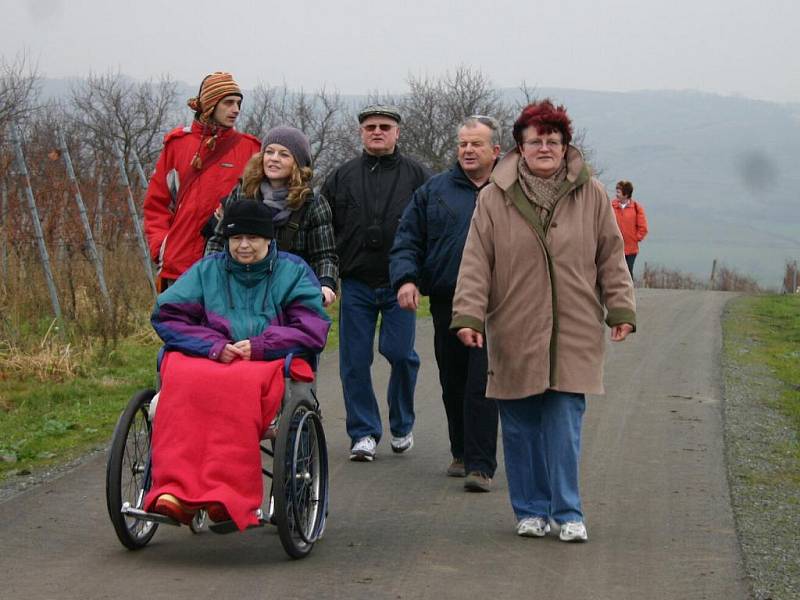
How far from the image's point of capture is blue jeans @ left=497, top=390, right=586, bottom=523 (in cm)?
680

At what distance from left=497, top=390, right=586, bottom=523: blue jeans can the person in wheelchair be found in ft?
3.58

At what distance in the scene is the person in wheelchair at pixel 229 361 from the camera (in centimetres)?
607

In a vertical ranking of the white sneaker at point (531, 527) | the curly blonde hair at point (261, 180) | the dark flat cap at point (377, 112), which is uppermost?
the dark flat cap at point (377, 112)

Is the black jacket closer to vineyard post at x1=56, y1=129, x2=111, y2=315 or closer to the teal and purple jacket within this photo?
the teal and purple jacket

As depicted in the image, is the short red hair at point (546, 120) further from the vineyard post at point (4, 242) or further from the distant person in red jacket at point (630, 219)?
the distant person in red jacket at point (630, 219)

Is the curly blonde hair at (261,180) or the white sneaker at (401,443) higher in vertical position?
the curly blonde hair at (261,180)

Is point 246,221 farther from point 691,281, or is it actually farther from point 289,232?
point 691,281

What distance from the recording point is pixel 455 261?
823cm

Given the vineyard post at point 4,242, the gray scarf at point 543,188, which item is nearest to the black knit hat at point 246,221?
the gray scarf at point 543,188

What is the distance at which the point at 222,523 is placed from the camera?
20.1ft

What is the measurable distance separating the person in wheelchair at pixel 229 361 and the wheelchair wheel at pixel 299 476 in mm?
105

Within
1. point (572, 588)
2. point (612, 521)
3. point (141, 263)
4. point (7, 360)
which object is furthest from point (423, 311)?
point (572, 588)

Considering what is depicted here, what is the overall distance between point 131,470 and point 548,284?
2126 millimetres

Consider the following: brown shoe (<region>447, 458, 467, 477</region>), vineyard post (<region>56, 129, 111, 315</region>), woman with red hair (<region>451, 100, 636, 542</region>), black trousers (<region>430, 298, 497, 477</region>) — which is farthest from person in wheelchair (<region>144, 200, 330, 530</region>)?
vineyard post (<region>56, 129, 111, 315</region>)
